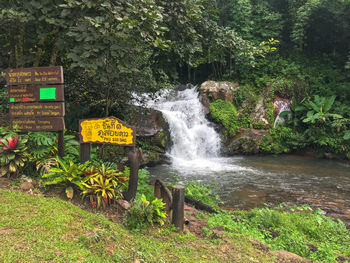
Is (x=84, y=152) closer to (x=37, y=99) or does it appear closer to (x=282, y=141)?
(x=37, y=99)

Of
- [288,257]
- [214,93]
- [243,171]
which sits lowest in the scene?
[243,171]

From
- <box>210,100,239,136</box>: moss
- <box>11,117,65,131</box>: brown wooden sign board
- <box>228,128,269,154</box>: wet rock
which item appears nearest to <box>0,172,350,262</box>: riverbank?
<box>11,117,65,131</box>: brown wooden sign board

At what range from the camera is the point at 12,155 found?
183 inches

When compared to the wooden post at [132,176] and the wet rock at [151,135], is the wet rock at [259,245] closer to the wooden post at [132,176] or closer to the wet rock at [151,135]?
the wooden post at [132,176]

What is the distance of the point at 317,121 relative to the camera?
14.0m

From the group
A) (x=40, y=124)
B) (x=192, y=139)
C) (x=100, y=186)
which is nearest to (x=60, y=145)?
(x=40, y=124)

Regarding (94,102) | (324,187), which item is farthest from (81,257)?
(324,187)

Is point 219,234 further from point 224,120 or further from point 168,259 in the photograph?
point 224,120

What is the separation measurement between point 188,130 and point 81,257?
1074cm

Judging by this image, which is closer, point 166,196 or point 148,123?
point 166,196

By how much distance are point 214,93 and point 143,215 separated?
1210 centimetres

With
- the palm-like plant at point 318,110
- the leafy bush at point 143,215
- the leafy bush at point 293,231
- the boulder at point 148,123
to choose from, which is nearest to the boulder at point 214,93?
the boulder at point 148,123

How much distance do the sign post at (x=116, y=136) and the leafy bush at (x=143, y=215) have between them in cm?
65

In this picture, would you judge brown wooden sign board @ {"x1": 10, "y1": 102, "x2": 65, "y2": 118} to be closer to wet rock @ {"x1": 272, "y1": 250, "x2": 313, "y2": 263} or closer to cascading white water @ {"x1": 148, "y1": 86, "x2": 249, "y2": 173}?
wet rock @ {"x1": 272, "y1": 250, "x2": 313, "y2": 263}
